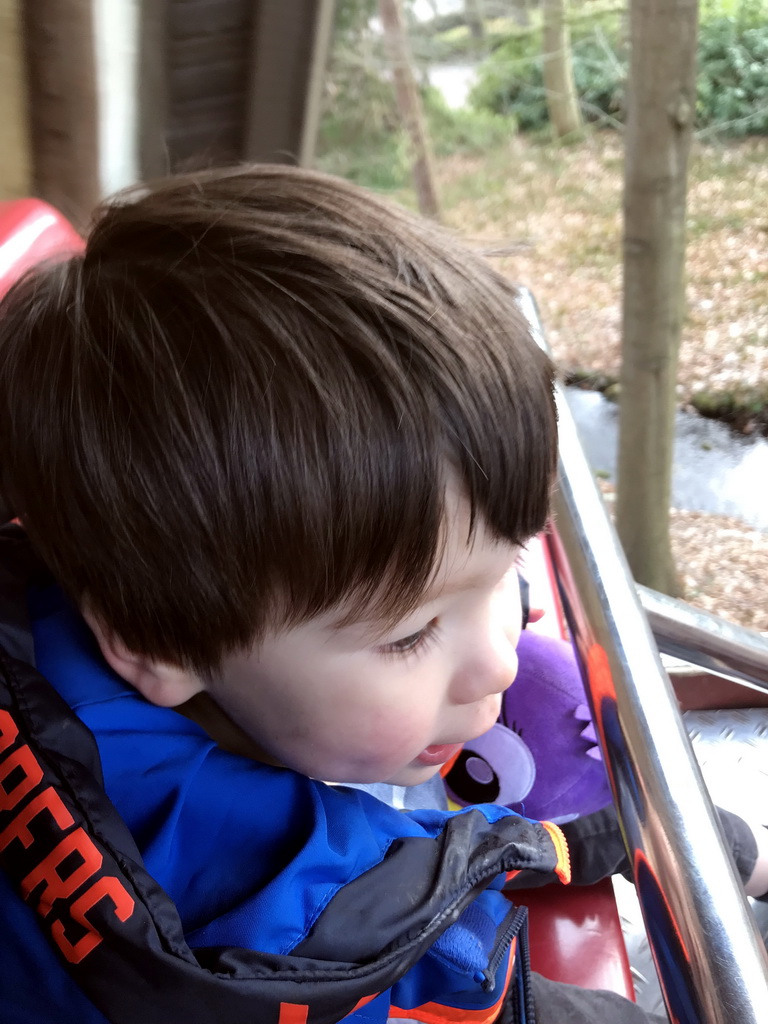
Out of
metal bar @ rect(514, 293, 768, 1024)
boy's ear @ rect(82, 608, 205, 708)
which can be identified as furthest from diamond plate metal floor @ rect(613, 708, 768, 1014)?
boy's ear @ rect(82, 608, 205, 708)

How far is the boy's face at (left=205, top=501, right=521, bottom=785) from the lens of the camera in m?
0.53

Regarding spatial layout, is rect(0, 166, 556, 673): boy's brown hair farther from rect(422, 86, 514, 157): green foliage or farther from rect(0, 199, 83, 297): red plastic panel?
rect(422, 86, 514, 157): green foliage

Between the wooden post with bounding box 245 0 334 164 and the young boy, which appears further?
the wooden post with bounding box 245 0 334 164

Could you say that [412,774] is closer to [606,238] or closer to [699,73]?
[699,73]

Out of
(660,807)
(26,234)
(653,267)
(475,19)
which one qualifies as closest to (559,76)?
(475,19)

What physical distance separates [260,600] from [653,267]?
1.57 meters

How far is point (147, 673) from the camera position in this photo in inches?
22.8

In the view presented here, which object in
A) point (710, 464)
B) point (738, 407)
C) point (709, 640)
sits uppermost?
point (709, 640)

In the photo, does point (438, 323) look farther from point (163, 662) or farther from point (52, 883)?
point (52, 883)

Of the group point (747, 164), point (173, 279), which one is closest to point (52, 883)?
point (173, 279)

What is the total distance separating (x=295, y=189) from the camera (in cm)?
57

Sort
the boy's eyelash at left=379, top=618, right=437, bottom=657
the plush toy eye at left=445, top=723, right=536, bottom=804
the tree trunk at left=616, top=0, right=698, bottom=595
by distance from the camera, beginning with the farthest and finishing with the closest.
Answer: the tree trunk at left=616, top=0, right=698, bottom=595
the plush toy eye at left=445, top=723, right=536, bottom=804
the boy's eyelash at left=379, top=618, right=437, bottom=657

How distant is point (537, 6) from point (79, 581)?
223cm

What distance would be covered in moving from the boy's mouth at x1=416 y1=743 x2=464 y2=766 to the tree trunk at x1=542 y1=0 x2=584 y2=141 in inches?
82.3
